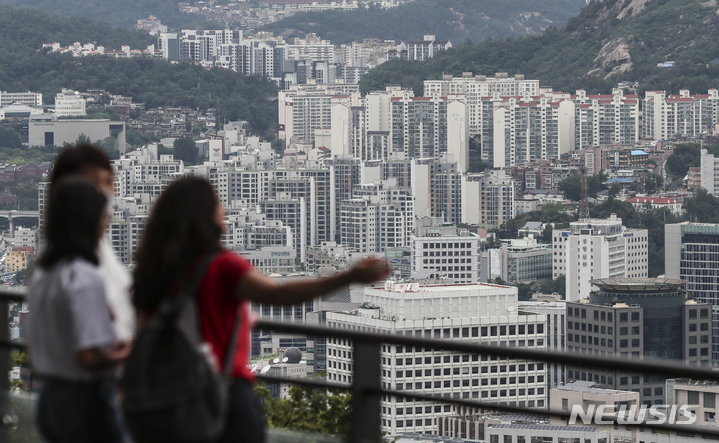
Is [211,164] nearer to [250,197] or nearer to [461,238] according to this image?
[250,197]

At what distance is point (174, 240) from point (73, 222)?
8 centimetres

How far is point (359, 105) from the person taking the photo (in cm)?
3656

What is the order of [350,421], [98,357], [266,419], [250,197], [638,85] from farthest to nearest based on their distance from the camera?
[638,85] → [250,197] → [266,419] → [350,421] → [98,357]

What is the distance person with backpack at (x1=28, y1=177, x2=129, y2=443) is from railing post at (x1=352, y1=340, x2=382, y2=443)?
216 mm

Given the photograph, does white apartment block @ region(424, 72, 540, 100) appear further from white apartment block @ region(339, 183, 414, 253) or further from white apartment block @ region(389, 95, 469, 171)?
white apartment block @ region(339, 183, 414, 253)

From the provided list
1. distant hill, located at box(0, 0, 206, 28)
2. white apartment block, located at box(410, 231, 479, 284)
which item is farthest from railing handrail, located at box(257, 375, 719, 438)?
distant hill, located at box(0, 0, 206, 28)

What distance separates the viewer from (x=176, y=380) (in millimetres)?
769

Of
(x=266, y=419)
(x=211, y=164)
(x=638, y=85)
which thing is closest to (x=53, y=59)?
(x=211, y=164)

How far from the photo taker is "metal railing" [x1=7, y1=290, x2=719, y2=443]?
0.81m

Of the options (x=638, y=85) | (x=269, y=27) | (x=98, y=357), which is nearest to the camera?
(x=98, y=357)

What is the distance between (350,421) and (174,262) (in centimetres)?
26

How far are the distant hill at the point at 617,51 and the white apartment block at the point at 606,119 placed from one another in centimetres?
104

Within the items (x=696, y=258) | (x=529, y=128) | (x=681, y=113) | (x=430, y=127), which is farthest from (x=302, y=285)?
(x=430, y=127)
